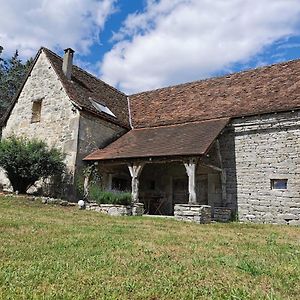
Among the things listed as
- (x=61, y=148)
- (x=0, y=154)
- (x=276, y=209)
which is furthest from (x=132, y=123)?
(x=276, y=209)

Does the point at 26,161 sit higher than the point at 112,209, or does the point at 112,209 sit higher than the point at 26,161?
the point at 26,161

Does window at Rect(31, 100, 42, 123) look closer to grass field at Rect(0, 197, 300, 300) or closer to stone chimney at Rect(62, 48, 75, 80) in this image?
stone chimney at Rect(62, 48, 75, 80)

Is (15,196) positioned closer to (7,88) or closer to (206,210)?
(206,210)

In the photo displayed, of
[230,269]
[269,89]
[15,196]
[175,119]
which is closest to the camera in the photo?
[230,269]

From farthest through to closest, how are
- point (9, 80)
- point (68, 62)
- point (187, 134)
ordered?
1. point (9, 80)
2. point (68, 62)
3. point (187, 134)

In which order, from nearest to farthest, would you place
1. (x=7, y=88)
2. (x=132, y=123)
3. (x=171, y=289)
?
(x=171, y=289) < (x=132, y=123) < (x=7, y=88)

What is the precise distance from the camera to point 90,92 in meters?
16.1

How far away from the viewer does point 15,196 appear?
1173 centimetres

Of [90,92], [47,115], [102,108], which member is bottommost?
[47,115]

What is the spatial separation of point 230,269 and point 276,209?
27.9 ft

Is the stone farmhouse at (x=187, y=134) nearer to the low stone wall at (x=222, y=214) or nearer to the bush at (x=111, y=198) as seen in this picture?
the low stone wall at (x=222, y=214)

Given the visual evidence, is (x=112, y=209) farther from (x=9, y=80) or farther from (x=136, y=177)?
(x=9, y=80)

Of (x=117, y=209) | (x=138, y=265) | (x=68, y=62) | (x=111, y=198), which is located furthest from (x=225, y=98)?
(x=138, y=265)

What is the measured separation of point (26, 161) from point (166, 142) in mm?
5386
